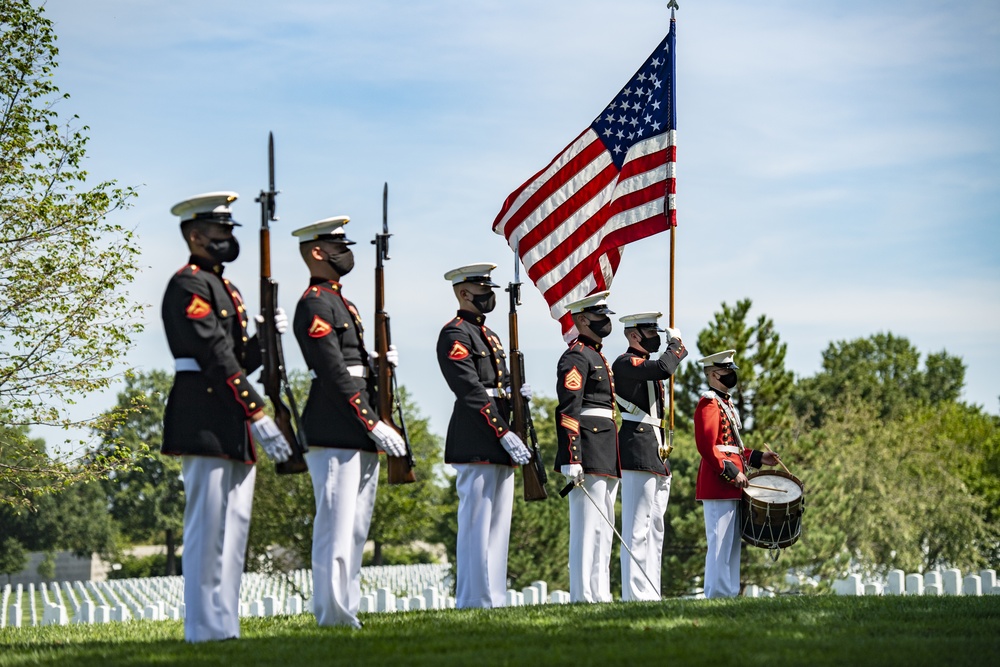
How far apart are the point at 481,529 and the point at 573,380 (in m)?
1.63

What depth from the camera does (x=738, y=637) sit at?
751 cm

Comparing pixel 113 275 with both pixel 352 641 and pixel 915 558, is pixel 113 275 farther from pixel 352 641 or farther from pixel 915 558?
pixel 915 558

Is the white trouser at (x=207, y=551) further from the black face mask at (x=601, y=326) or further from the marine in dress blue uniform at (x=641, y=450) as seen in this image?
the marine in dress blue uniform at (x=641, y=450)

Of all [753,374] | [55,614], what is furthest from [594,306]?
[753,374]

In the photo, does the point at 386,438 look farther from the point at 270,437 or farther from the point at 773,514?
the point at 773,514

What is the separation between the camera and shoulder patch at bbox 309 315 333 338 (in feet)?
27.0

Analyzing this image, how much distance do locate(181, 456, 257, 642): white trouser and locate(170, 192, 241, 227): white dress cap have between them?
1.36 meters

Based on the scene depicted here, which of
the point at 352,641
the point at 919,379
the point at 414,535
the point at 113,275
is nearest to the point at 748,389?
the point at 113,275

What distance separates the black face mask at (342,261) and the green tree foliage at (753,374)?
2302cm

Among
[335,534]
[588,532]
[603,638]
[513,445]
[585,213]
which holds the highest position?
[585,213]

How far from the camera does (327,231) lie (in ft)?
28.2

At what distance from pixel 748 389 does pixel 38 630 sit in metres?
23.0

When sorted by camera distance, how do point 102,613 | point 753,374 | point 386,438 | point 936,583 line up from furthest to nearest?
point 753,374 < point 102,613 < point 936,583 < point 386,438

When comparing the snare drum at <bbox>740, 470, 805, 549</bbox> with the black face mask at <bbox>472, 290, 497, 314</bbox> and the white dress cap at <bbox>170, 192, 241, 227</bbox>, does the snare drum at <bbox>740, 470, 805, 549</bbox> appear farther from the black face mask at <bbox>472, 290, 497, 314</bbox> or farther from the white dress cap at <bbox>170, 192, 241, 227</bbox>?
the white dress cap at <bbox>170, 192, 241, 227</bbox>
